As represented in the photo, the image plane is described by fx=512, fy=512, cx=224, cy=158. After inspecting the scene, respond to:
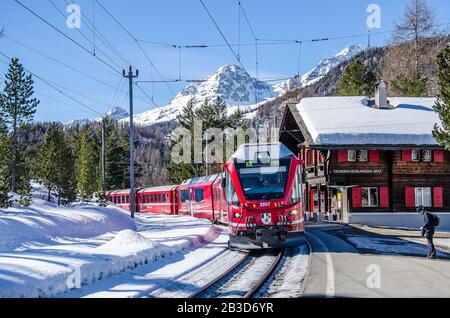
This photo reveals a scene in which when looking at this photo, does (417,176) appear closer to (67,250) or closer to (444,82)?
(444,82)

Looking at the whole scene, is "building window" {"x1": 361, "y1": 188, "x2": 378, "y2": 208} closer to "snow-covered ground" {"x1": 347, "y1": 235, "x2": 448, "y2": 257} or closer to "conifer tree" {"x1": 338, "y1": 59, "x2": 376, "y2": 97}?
"snow-covered ground" {"x1": 347, "y1": 235, "x2": 448, "y2": 257}

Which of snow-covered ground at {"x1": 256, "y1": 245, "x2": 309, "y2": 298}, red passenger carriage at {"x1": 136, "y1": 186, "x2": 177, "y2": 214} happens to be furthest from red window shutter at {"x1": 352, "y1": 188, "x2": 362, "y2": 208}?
snow-covered ground at {"x1": 256, "y1": 245, "x2": 309, "y2": 298}

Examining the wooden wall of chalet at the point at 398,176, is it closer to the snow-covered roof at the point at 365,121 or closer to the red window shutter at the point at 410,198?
the red window shutter at the point at 410,198

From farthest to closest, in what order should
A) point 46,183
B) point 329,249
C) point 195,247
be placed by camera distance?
point 46,183, point 195,247, point 329,249

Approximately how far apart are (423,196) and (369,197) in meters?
3.91

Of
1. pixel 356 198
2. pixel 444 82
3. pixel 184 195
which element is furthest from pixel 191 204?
pixel 444 82

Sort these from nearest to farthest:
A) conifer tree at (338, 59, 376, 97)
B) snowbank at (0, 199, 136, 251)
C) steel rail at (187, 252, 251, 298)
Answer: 1. steel rail at (187, 252, 251, 298)
2. snowbank at (0, 199, 136, 251)
3. conifer tree at (338, 59, 376, 97)

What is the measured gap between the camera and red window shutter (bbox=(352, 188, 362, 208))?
3456cm

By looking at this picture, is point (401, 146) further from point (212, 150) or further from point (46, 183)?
point (212, 150)

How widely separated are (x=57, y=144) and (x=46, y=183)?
5.14m

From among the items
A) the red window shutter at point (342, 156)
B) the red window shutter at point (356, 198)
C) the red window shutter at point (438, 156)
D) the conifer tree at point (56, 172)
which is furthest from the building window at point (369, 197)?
the conifer tree at point (56, 172)

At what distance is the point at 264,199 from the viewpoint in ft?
50.9

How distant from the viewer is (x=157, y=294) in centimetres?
980
